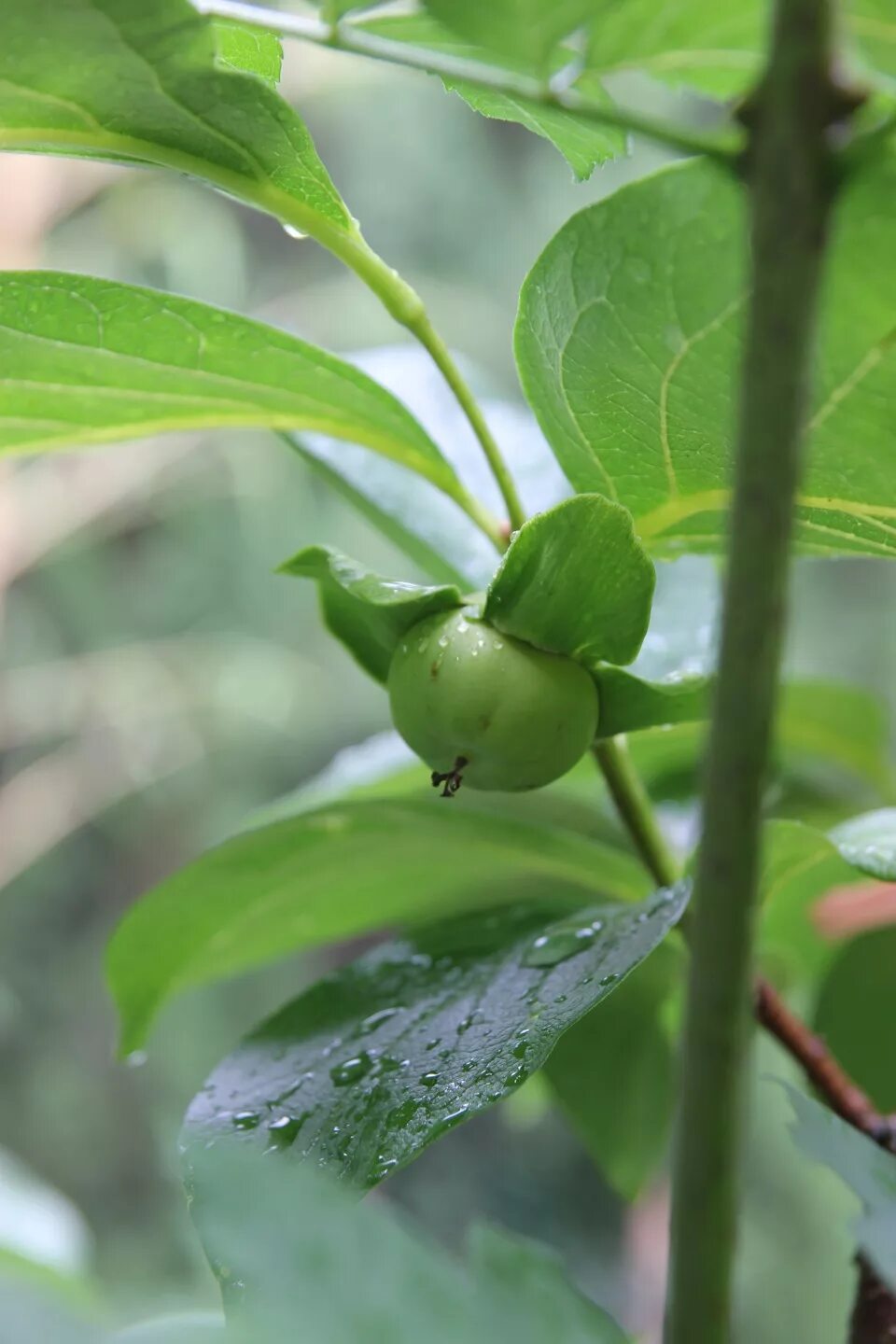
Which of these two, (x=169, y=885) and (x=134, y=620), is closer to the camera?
(x=169, y=885)

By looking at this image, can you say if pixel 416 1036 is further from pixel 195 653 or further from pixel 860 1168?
pixel 195 653

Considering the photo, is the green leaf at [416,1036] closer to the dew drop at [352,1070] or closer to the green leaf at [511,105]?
the dew drop at [352,1070]

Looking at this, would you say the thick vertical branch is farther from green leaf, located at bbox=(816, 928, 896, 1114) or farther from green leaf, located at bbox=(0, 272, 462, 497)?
green leaf, located at bbox=(816, 928, 896, 1114)

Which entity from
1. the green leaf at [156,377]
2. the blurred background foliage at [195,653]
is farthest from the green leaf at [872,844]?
the blurred background foliage at [195,653]

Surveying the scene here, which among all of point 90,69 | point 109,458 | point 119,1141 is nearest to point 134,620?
point 109,458

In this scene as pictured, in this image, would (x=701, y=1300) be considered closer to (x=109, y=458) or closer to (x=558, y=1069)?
(x=558, y=1069)

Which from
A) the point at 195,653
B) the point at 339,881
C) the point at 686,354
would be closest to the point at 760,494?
the point at 686,354

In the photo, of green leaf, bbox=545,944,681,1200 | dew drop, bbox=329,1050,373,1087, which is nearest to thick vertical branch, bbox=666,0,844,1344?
dew drop, bbox=329,1050,373,1087
